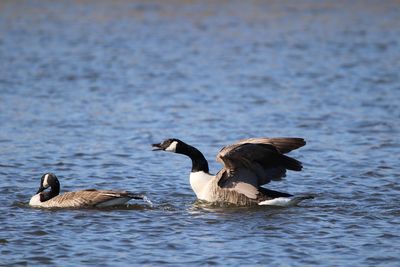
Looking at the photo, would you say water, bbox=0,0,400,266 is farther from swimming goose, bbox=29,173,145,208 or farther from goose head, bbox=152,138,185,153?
goose head, bbox=152,138,185,153

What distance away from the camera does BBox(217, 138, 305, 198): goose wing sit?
1148 centimetres

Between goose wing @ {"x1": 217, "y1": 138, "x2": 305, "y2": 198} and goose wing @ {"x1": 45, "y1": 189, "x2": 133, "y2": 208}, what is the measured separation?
1353 millimetres

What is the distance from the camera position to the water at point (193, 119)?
1004cm

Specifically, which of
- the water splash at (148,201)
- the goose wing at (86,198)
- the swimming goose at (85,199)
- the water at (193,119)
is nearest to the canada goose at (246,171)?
the water at (193,119)

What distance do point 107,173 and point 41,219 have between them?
2.94 metres

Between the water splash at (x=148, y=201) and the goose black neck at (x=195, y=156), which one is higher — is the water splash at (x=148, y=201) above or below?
below

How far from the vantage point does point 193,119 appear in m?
18.1

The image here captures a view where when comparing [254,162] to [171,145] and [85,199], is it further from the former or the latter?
[85,199]

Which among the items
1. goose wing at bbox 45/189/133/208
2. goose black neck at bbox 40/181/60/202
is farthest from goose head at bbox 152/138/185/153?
goose black neck at bbox 40/181/60/202

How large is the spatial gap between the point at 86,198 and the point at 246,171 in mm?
2091

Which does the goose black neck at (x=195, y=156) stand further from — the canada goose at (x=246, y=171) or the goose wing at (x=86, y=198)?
the goose wing at (x=86, y=198)

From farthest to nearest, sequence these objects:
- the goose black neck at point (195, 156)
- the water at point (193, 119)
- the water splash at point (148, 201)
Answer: the goose black neck at point (195, 156), the water splash at point (148, 201), the water at point (193, 119)

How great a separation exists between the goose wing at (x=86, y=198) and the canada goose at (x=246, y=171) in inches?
47.9

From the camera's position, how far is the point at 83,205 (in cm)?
1151
